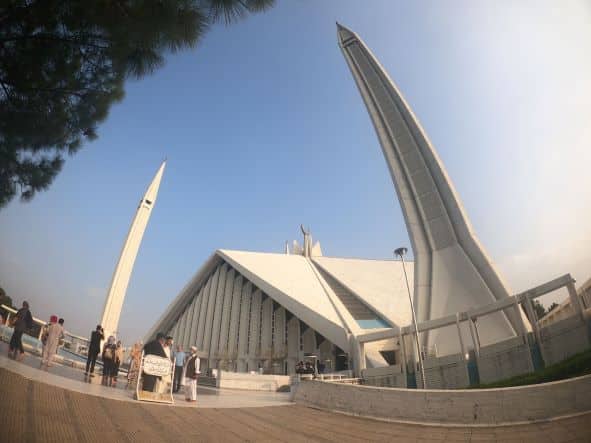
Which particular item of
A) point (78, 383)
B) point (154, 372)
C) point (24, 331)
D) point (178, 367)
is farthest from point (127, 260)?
point (154, 372)

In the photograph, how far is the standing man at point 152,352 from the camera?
595 centimetres

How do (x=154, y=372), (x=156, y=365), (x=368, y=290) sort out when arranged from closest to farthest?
1. (x=154, y=372)
2. (x=156, y=365)
3. (x=368, y=290)

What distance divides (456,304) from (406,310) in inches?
468

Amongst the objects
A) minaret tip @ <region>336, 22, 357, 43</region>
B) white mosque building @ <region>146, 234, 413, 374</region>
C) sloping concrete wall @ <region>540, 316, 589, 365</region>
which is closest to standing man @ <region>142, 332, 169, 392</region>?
sloping concrete wall @ <region>540, 316, 589, 365</region>

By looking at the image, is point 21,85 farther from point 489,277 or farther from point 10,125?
point 489,277

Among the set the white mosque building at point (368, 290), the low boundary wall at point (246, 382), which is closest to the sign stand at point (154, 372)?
the low boundary wall at point (246, 382)

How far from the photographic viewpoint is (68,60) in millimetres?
3572

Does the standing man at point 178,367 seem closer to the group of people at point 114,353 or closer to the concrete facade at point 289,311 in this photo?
the group of people at point 114,353

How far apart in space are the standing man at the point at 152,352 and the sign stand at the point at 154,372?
0.30 ft

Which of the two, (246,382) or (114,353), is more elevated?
(114,353)

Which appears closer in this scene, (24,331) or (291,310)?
(24,331)

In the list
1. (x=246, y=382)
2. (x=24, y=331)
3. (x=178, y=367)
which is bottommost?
(x=246, y=382)

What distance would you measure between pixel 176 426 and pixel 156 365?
9.02ft

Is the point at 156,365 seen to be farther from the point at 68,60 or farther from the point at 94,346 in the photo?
the point at 68,60
